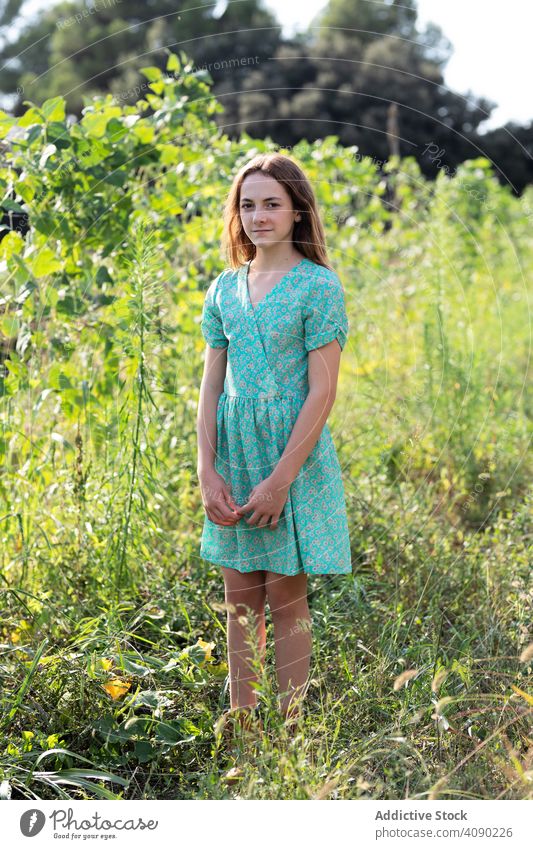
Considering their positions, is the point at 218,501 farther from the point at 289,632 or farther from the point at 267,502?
the point at 289,632

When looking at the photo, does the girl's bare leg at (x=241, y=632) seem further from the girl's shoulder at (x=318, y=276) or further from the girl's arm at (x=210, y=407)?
the girl's shoulder at (x=318, y=276)

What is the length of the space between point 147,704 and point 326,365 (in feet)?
2.95

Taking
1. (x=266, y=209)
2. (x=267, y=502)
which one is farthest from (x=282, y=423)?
(x=266, y=209)

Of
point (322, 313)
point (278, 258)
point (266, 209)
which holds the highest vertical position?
point (266, 209)

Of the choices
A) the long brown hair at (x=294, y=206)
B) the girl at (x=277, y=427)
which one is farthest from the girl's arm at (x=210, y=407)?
the long brown hair at (x=294, y=206)

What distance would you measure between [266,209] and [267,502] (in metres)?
0.70

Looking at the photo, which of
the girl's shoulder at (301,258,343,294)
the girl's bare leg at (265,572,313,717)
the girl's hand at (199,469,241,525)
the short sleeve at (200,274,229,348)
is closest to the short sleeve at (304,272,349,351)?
the girl's shoulder at (301,258,343,294)

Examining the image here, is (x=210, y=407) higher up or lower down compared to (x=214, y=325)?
lower down

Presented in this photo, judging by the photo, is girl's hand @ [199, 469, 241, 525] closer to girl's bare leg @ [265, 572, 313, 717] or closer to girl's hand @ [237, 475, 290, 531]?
girl's hand @ [237, 475, 290, 531]

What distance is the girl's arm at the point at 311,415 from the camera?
6.51 feet

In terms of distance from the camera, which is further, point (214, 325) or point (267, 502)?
point (214, 325)

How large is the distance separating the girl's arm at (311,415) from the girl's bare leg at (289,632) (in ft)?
0.95

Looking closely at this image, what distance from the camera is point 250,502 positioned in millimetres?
2025

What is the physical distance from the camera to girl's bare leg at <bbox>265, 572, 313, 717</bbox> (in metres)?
2.12
